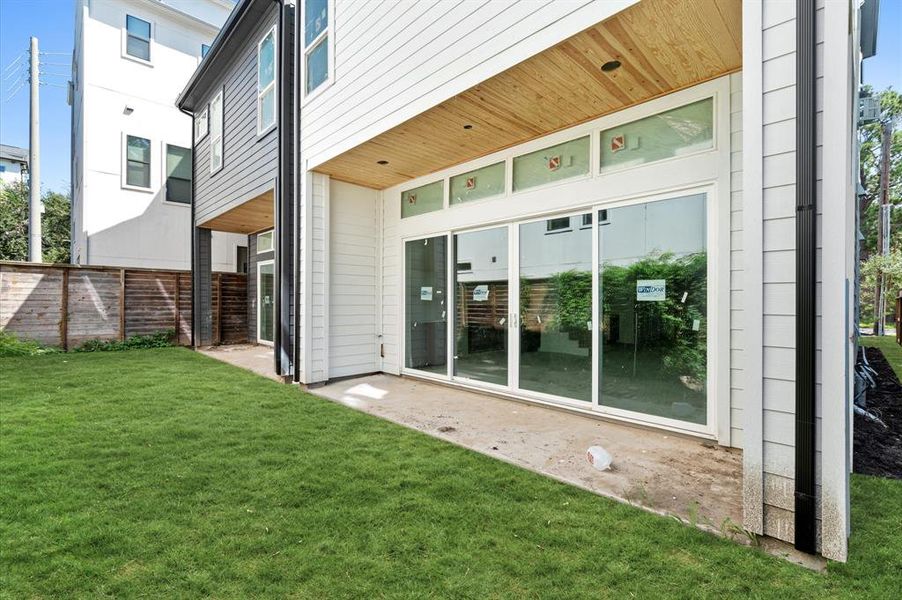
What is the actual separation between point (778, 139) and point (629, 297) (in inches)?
79.0

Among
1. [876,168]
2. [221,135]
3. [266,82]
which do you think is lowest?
[221,135]

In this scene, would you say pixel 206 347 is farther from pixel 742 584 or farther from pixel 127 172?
pixel 742 584

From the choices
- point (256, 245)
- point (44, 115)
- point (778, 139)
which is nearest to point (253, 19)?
point (256, 245)

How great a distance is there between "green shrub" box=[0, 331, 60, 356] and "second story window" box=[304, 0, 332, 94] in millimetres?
7041

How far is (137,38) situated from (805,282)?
48.7 ft

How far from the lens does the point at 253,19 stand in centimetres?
677

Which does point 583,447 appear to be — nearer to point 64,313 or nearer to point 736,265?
point 736,265

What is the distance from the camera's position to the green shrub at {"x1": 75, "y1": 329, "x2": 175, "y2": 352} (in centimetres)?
838

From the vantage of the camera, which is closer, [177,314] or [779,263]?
[779,263]

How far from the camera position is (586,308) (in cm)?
425

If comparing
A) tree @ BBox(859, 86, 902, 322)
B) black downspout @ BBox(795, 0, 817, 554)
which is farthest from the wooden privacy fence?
tree @ BBox(859, 86, 902, 322)

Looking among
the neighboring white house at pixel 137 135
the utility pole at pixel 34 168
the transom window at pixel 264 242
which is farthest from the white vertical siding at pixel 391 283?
the utility pole at pixel 34 168

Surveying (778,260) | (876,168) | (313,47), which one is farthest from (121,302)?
(876,168)

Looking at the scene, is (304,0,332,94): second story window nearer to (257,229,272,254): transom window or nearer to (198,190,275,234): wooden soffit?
(198,190,275,234): wooden soffit
